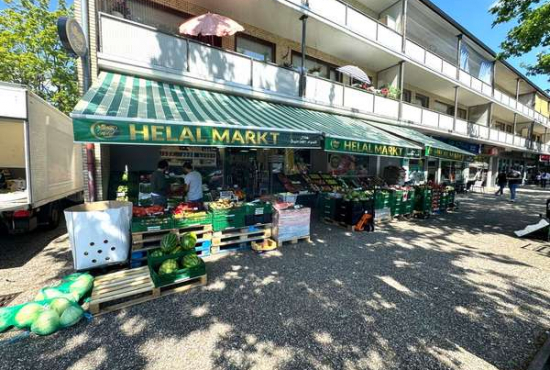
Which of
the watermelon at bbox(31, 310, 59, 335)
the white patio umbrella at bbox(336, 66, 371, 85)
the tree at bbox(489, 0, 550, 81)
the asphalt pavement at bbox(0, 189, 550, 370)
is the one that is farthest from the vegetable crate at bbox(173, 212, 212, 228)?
the tree at bbox(489, 0, 550, 81)

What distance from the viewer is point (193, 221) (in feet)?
17.0

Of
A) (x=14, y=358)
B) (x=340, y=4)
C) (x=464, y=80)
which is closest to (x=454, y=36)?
(x=464, y=80)

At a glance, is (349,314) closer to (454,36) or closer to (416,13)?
(416,13)

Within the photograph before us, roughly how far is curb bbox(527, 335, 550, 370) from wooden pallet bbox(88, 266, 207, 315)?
4.39 m

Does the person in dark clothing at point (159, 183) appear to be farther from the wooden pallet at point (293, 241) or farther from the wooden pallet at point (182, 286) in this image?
the wooden pallet at point (293, 241)

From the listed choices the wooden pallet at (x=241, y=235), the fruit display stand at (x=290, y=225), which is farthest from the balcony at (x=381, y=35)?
the wooden pallet at (x=241, y=235)

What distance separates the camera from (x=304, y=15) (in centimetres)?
891

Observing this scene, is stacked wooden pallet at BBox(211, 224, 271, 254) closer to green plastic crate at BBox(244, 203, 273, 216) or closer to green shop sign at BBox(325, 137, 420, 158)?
green plastic crate at BBox(244, 203, 273, 216)

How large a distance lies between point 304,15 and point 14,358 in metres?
11.1

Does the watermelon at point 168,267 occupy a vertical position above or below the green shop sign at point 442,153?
below

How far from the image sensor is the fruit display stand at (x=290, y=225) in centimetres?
607

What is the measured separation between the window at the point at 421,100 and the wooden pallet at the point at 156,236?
17.6 metres

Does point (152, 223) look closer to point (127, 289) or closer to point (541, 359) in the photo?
Result: point (127, 289)

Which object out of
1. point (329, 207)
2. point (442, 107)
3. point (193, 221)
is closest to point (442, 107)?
point (442, 107)
